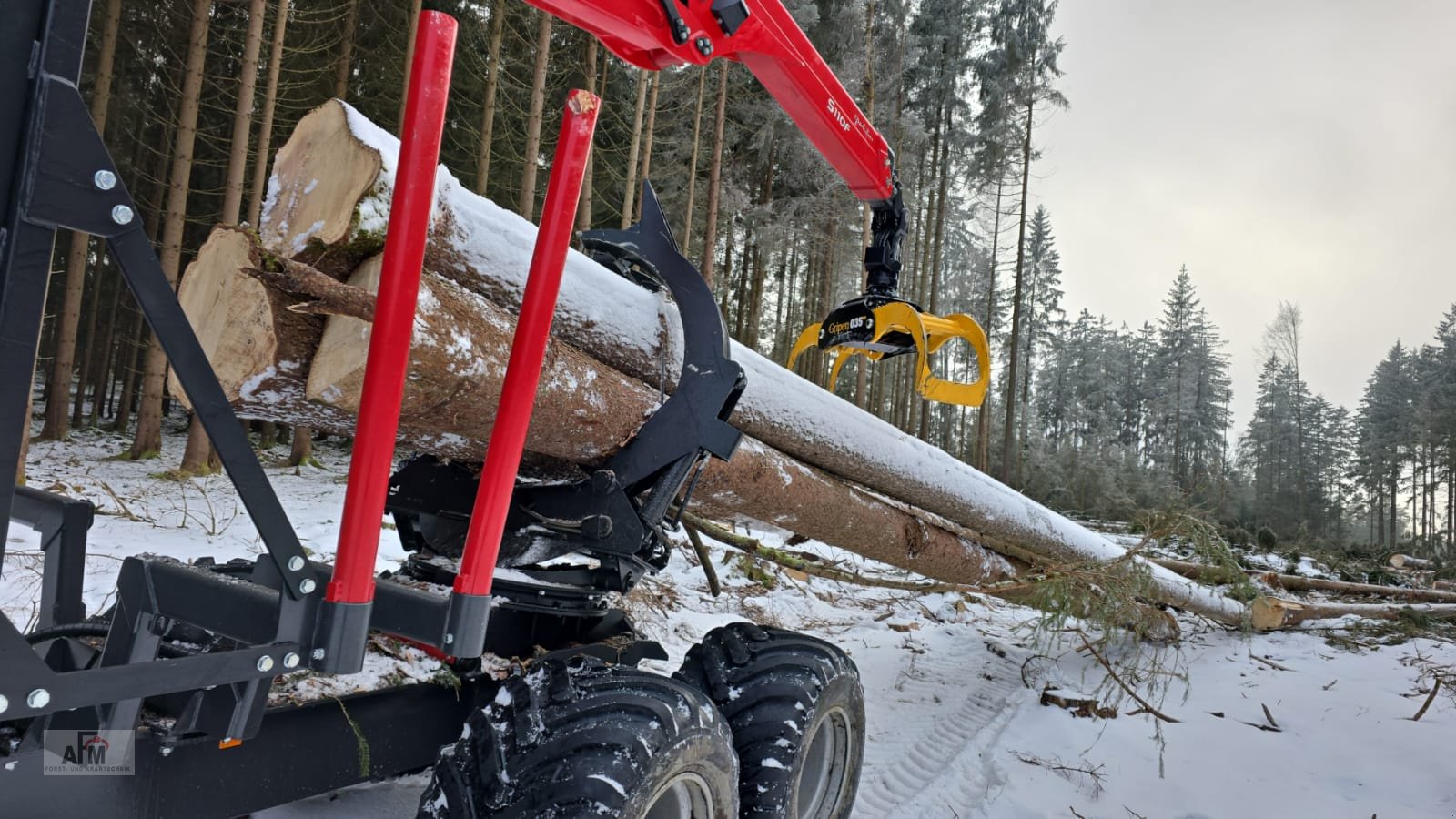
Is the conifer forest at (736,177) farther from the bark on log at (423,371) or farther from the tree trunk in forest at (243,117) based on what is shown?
the bark on log at (423,371)

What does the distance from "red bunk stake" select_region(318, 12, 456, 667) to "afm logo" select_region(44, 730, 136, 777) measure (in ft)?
1.63

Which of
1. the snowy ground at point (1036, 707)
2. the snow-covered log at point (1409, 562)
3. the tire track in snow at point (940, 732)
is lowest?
the tire track in snow at point (940, 732)

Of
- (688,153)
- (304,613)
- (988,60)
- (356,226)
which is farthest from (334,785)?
(988,60)

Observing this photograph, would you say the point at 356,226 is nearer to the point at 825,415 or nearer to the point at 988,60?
the point at 825,415

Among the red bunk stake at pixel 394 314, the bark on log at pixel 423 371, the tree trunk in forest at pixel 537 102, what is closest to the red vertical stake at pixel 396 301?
the red bunk stake at pixel 394 314

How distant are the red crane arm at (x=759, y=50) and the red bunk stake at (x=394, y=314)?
1.29 feet

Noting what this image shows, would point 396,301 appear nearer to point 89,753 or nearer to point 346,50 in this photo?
point 89,753

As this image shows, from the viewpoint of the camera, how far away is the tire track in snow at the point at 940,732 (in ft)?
11.3

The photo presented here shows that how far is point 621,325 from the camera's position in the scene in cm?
257

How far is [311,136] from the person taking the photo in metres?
2.00

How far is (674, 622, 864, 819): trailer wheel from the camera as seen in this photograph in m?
2.39

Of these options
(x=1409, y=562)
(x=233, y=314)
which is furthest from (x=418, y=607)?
(x=1409, y=562)

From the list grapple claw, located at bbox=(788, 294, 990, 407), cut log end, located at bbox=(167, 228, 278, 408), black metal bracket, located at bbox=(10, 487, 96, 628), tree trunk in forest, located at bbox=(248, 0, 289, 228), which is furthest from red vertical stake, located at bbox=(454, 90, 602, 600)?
→ tree trunk in forest, located at bbox=(248, 0, 289, 228)

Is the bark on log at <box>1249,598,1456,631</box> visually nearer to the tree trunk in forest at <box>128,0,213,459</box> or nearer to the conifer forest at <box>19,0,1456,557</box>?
the conifer forest at <box>19,0,1456,557</box>
